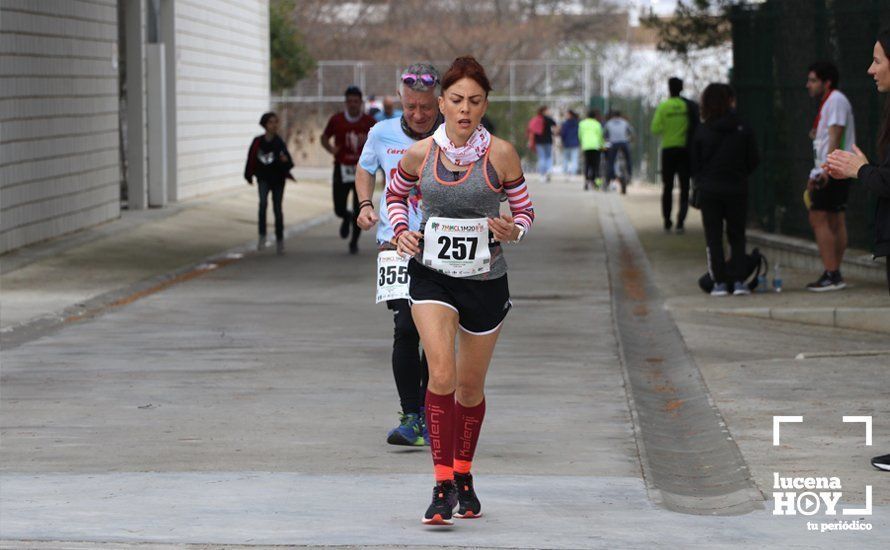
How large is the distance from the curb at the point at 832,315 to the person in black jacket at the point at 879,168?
5.65 m

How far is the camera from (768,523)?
6.89 metres

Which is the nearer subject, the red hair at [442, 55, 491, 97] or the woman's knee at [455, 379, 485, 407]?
the red hair at [442, 55, 491, 97]

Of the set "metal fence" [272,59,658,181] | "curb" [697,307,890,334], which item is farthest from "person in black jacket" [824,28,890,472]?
"metal fence" [272,59,658,181]

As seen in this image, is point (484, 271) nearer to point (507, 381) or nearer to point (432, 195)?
point (432, 195)

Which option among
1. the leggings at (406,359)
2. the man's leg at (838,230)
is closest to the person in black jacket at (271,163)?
the man's leg at (838,230)

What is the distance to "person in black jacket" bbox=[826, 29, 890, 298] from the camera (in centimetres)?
760

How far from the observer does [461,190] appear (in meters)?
6.93

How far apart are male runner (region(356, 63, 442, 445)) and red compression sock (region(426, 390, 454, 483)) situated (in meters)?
1.41

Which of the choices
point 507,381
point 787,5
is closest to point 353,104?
point 787,5

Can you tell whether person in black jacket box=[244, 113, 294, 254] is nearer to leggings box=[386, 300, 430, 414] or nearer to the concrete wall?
the concrete wall

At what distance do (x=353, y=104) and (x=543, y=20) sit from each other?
46.2 meters

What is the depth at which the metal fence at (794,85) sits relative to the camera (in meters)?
16.2

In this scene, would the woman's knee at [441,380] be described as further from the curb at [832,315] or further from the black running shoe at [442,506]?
the curb at [832,315]

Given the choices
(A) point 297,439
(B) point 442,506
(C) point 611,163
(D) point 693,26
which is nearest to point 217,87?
(C) point 611,163
